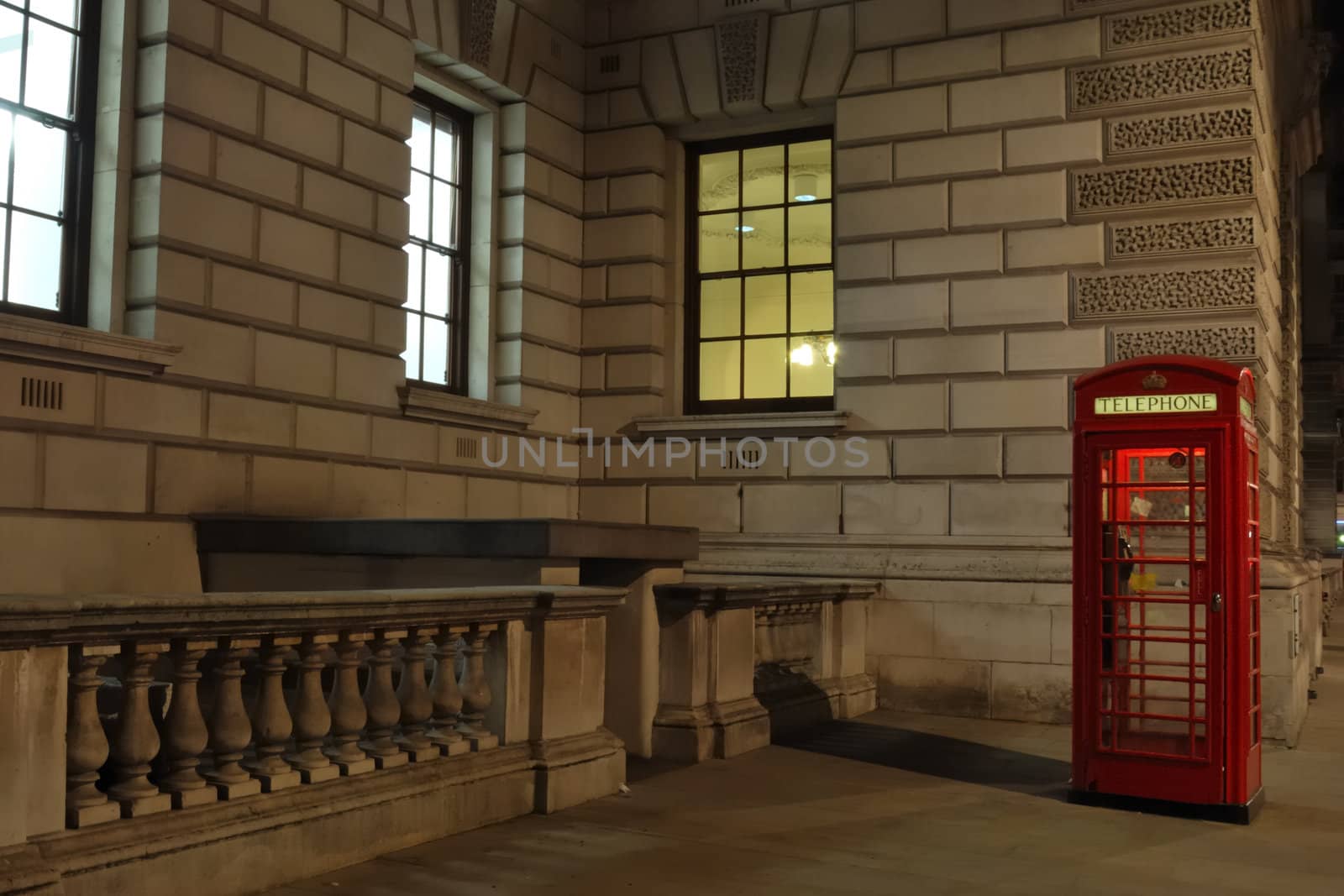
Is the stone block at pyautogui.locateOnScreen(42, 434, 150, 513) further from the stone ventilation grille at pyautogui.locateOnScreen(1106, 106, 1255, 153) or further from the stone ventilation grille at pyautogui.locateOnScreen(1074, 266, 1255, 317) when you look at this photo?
the stone ventilation grille at pyautogui.locateOnScreen(1106, 106, 1255, 153)

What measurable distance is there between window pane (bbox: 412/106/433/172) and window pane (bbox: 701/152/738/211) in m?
2.87

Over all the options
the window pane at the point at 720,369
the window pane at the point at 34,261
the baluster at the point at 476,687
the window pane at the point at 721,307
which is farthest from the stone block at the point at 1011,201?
the window pane at the point at 34,261

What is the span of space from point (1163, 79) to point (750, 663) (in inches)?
237

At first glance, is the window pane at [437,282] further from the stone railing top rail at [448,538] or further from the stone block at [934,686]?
the stone block at [934,686]

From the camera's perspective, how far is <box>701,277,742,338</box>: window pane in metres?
12.8

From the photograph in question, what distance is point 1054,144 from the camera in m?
11.1

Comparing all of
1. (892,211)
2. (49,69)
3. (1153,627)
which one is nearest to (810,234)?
(892,211)

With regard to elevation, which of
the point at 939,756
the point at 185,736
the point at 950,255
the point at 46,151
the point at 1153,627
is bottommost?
the point at 939,756

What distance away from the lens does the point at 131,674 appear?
4551 mm

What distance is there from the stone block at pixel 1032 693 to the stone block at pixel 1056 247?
3.41 metres

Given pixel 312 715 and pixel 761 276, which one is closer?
pixel 312 715

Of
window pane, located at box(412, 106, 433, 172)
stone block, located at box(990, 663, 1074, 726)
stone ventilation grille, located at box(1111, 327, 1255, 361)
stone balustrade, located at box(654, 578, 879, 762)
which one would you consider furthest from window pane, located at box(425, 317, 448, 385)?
stone ventilation grille, located at box(1111, 327, 1255, 361)

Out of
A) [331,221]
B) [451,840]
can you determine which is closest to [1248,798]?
[451,840]

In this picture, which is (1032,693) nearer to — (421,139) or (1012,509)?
(1012,509)
